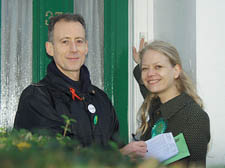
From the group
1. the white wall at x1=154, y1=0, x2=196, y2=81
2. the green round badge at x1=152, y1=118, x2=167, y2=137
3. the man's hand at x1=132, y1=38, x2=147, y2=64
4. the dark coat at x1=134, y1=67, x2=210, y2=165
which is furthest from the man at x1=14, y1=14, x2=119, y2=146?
the white wall at x1=154, y1=0, x2=196, y2=81

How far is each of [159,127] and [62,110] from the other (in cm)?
82

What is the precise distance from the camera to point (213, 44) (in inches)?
139

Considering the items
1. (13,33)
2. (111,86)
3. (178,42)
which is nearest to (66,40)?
(13,33)

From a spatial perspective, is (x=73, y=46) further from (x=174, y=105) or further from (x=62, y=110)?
(x=174, y=105)

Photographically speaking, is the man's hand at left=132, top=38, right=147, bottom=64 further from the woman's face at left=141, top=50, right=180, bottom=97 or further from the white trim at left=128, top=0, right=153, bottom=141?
the woman's face at left=141, top=50, right=180, bottom=97

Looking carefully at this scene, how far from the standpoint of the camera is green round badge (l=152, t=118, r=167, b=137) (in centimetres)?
267

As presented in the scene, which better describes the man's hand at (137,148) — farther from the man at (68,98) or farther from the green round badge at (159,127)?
the green round badge at (159,127)

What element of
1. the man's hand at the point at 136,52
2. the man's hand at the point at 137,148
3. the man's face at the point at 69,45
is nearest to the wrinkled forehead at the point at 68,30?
the man's face at the point at 69,45

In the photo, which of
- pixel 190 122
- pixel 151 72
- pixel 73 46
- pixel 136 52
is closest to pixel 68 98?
pixel 73 46

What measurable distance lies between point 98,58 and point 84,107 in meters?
1.39

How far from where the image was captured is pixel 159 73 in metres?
2.76

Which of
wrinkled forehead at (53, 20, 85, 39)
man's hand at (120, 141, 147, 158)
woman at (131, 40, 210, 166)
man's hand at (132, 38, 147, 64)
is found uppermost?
wrinkled forehead at (53, 20, 85, 39)

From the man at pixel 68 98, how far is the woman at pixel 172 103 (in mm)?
389

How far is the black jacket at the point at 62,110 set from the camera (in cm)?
226
